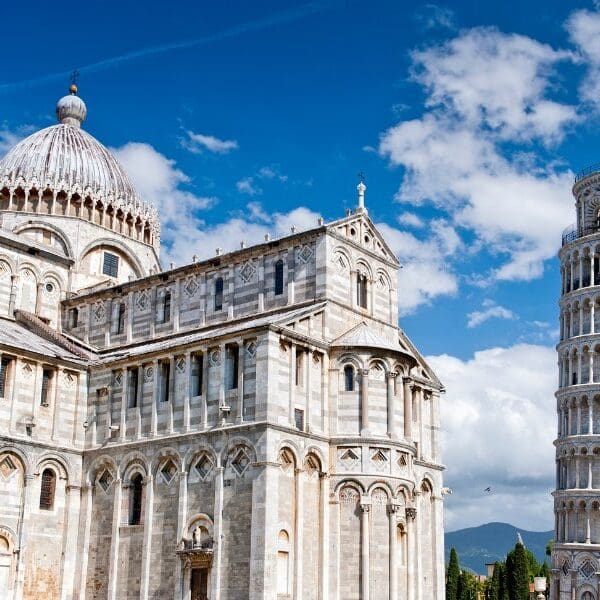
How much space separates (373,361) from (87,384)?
13129 millimetres

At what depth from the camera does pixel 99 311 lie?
50.3 m

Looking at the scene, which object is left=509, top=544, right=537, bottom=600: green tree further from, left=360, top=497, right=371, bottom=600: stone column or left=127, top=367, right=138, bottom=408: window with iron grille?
left=127, top=367, right=138, bottom=408: window with iron grille

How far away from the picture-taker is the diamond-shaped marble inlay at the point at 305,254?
43562 millimetres

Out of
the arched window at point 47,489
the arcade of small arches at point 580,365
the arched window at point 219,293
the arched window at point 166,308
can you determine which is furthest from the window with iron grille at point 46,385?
the arcade of small arches at point 580,365

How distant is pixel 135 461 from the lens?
41.7m

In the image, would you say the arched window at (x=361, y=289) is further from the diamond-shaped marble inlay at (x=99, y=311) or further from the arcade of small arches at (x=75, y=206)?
the arcade of small arches at (x=75, y=206)

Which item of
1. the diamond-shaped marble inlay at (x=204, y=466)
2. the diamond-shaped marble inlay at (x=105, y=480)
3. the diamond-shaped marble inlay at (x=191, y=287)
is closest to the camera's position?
the diamond-shaped marble inlay at (x=204, y=466)

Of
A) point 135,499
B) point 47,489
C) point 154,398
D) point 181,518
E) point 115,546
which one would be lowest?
point 115,546

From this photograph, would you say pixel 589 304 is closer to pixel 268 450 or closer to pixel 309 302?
pixel 309 302

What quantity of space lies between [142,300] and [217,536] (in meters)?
14.7

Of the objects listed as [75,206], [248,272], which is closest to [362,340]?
[248,272]

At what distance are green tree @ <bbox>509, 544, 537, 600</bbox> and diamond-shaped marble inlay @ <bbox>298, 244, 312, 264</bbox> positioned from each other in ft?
138

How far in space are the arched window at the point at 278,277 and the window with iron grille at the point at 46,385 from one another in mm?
10601

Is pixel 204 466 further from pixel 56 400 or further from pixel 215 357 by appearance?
pixel 56 400
